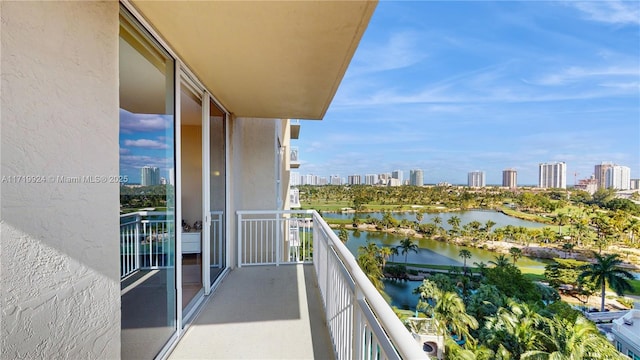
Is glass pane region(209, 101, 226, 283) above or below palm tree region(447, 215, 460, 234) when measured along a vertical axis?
above

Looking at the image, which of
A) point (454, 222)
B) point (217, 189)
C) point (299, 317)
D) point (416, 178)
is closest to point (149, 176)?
point (217, 189)

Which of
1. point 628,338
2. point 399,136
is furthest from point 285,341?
point 399,136

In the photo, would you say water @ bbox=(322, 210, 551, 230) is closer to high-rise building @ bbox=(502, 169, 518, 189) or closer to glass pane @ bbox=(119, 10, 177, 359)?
high-rise building @ bbox=(502, 169, 518, 189)

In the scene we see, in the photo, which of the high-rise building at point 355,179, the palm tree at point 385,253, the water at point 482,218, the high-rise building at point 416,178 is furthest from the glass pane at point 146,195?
the water at point 482,218

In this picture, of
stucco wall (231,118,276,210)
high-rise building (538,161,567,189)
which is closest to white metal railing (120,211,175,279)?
stucco wall (231,118,276,210)

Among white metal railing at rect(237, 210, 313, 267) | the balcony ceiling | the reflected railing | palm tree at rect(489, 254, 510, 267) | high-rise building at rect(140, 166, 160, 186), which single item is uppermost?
the balcony ceiling

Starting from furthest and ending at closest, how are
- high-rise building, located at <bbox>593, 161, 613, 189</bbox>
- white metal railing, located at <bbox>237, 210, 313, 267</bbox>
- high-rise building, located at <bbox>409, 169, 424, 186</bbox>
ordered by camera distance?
1. high-rise building, located at <bbox>409, 169, 424, 186</bbox>
2. high-rise building, located at <bbox>593, 161, 613, 189</bbox>
3. white metal railing, located at <bbox>237, 210, 313, 267</bbox>

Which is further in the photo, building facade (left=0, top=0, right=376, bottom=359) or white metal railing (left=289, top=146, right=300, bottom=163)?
white metal railing (left=289, top=146, right=300, bottom=163)

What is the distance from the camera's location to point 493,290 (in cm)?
2434

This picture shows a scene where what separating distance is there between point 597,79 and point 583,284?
3232 cm

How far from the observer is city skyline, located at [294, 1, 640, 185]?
36719 mm

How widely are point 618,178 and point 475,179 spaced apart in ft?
40.7

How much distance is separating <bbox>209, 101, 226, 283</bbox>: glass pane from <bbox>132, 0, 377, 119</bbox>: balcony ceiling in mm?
641

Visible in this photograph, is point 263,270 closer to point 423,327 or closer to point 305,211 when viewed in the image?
point 305,211
